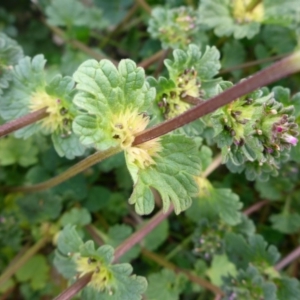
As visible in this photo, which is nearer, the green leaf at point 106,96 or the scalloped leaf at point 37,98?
the green leaf at point 106,96

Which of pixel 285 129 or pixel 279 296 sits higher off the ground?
pixel 285 129

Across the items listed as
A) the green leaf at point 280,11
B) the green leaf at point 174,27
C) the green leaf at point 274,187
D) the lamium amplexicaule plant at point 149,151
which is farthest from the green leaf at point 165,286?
the green leaf at point 280,11

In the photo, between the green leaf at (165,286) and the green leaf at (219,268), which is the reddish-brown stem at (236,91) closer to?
the green leaf at (165,286)

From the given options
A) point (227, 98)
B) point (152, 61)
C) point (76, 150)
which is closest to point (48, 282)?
point (76, 150)

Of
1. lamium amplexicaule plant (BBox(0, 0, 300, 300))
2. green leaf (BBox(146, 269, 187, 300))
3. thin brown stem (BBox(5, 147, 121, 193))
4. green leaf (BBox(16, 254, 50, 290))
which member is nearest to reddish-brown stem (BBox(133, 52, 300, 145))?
lamium amplexicaule plant (BBox(0, 0, 300, 300))

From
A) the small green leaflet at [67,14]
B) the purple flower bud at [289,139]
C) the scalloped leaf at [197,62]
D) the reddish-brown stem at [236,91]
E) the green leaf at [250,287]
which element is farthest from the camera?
the small green leaflet at [67,14]

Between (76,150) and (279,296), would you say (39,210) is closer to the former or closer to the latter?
(76,150)

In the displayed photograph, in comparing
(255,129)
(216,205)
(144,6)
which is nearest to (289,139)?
(255,129)
